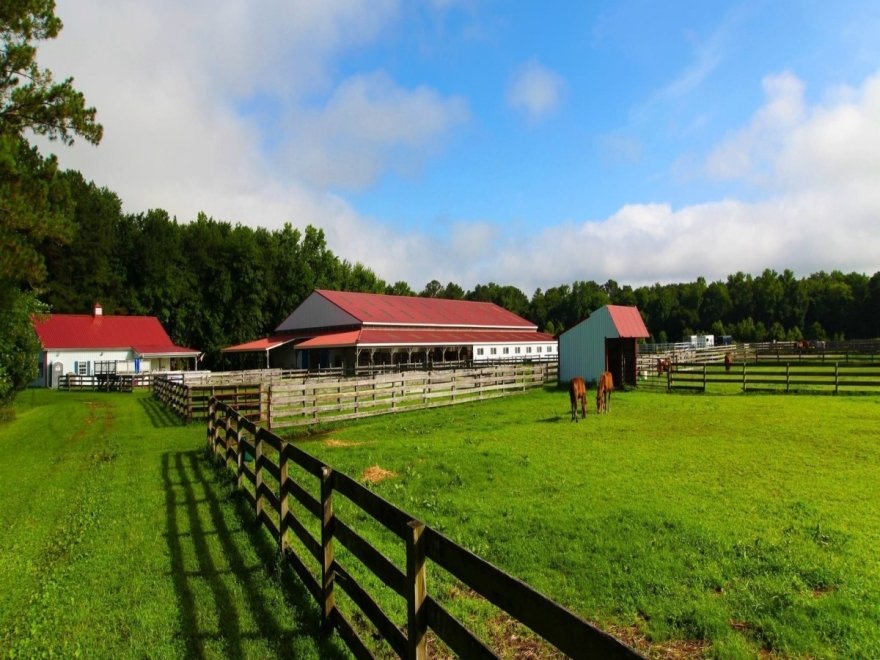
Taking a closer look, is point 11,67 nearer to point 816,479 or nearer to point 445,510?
point 445,510

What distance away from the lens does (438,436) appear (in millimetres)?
13547

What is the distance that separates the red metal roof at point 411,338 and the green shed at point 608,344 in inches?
708

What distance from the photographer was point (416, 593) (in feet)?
10.4

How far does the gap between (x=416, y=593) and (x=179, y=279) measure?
66.1 m

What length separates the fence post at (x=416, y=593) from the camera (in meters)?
3.12

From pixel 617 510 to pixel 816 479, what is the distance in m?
3.70

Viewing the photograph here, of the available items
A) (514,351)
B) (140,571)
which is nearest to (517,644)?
(140,571)

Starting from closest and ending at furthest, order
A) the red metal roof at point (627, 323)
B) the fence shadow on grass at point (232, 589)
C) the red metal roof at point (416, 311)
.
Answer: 1. the fence shadow on grass at point (232, 589)
2. the red metal roof at point (627, 323)
3. the red metal roof at point (416, 311)

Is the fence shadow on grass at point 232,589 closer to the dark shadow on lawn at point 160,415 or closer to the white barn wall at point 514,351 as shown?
the dark shadow on lawn at point 160,415

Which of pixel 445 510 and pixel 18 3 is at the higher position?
pixel 18 3

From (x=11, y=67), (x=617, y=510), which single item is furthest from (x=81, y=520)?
(x=11, y=67)

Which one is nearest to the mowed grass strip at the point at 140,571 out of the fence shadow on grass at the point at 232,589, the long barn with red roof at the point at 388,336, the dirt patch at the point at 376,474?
the fence shadow on grass at the point at 232,589

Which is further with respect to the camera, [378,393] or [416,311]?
[416,311]

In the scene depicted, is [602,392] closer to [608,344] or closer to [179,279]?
[608,344]
